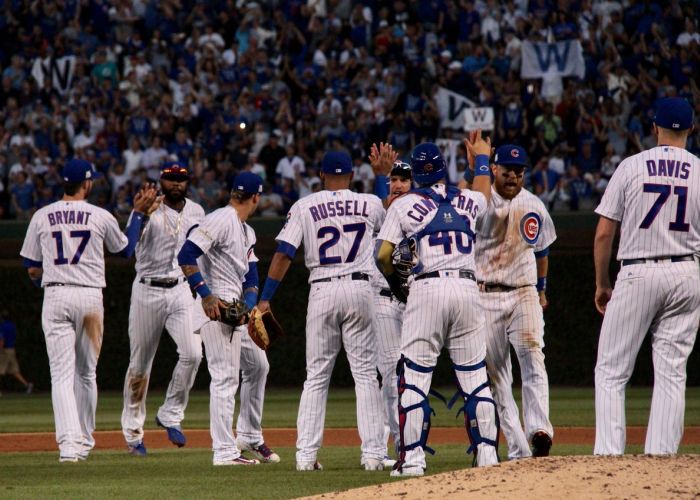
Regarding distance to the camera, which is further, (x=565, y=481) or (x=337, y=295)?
(x=337, y=295)

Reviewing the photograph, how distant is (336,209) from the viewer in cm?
852

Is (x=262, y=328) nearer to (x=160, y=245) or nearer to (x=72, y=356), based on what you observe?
(x=72, y=356)

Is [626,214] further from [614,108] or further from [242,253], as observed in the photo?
[614,108]

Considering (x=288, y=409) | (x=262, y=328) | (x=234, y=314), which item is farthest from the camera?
(x=288, y=409)

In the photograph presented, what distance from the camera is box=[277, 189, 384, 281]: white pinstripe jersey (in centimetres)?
852

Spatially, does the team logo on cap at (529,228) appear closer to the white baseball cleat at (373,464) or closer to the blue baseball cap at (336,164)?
the blue baseball cap at (336,164)

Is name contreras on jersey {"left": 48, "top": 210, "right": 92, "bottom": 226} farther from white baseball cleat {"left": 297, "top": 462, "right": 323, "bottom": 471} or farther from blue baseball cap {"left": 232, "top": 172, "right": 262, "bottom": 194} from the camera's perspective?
white baseball cleat {"left": 297, "top": 462, "right": 323, "bottom": 471}

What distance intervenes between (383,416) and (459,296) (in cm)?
140

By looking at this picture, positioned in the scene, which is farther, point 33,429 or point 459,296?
point 33,429

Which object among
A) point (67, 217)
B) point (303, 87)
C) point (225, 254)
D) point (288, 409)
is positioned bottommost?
point (288, 409)

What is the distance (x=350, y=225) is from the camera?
8.53 metres

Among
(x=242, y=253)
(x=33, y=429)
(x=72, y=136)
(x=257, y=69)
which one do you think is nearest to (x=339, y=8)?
(x=257, y=69)

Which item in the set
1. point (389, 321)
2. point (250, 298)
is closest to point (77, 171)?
point (250, 298)

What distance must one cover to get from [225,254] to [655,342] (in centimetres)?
342
